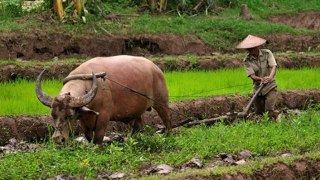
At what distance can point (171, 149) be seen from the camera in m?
8.88

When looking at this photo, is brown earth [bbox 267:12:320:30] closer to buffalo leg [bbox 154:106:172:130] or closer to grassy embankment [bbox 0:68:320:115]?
grassy embankment [bbox 0:68:320:115]

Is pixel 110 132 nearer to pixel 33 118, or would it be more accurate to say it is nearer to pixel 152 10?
pixel 33 118

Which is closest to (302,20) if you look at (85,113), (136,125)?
(136,125)

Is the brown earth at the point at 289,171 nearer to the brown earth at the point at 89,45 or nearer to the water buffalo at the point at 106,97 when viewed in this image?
the water buffalo at the point at 106,97

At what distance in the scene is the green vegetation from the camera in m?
7.49

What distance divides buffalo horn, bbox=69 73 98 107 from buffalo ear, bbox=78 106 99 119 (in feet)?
0.38

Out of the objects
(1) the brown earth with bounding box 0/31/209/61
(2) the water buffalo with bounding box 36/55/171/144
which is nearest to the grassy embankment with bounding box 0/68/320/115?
(2) the water buffalo with bounding box 36/55/171/144

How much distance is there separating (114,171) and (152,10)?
1333cm

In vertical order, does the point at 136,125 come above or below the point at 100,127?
below

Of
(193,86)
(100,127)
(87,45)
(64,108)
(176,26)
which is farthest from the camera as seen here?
(176,26)

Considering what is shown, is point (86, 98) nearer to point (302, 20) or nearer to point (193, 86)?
point (193, 86)

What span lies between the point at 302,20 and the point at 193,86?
11317mm

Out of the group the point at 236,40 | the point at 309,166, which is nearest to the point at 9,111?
the point at 309,166

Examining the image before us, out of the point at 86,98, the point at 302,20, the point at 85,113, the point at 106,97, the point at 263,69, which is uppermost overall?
the point at 86,98
